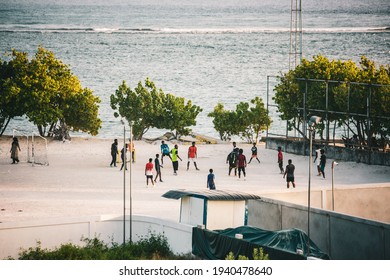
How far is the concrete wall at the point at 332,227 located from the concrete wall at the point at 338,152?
424 inches

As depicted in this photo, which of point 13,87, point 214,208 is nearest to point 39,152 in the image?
point 13,87

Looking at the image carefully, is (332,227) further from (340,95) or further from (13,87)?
(13,87)

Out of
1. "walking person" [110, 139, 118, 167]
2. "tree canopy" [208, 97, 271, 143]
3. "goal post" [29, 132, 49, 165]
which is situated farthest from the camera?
"tree canopy" [208, 97, 271, 143]

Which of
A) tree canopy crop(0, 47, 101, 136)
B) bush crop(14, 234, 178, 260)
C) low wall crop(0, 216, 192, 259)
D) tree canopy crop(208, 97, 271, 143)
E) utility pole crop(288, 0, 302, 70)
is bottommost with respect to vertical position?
bush crop(14, 234, 178, 260)

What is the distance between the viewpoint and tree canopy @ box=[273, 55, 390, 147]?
3416 centimetres

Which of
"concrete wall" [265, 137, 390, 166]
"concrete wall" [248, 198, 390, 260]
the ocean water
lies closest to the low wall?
"concrete wall" [248, 198, 390, 260]

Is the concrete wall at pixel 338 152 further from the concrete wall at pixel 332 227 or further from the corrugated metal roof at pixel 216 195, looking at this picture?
the corrugated metal roof at pixel 216 195

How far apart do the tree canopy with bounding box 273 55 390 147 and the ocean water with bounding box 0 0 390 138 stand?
3.84 metres

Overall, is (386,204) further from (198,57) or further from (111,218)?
(198,57)

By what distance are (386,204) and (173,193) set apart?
5.49m

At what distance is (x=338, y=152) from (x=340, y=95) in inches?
95.3

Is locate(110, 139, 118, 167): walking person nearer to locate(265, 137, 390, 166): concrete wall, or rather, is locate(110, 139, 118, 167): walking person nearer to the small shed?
locate(265, 137, 390, 166): concrete wall

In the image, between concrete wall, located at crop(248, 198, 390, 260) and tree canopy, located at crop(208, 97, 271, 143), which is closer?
concrete wall, located at crop(248, 198, 390, 260)

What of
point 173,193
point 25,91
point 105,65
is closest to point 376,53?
point 25,91
